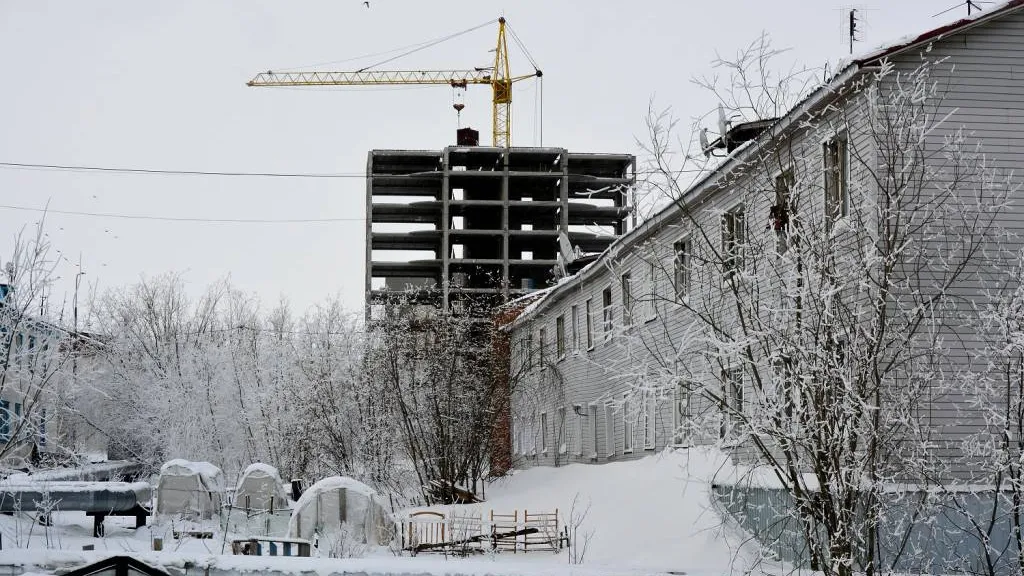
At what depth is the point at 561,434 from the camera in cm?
3653

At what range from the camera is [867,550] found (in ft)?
30.4

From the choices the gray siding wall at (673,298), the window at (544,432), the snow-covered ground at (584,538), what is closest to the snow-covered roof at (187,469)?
the snow-covered ground at (584,538)

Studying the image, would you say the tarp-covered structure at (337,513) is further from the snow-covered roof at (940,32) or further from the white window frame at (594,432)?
the snow-covered roof at (940,32)

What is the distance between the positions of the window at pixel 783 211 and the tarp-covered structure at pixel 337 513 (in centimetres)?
1454

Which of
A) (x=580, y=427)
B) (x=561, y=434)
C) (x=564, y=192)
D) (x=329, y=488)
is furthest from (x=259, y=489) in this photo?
(x=564, y=192)

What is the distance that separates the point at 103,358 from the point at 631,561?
42867 mm

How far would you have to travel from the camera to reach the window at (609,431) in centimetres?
3083

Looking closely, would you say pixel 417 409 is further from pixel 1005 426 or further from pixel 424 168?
pixel 424 168

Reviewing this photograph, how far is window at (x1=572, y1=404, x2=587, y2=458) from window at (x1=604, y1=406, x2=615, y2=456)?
2.12 meters

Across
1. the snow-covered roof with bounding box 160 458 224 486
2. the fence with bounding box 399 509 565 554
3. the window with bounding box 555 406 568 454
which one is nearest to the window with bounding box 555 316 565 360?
the window with bounding box 555 406 568 454

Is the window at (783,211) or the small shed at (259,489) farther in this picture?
the small shed at (259,489)

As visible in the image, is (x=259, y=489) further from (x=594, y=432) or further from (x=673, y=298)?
(x=673, y=298)

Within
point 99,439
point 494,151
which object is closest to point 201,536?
point 99,439

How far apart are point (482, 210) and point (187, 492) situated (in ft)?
227
